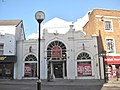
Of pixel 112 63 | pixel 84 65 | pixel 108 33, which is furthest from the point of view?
pixel 108 33

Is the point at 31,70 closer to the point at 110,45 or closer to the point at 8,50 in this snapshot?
the point at 8,50

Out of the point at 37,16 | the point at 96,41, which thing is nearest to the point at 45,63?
the point at 96,41

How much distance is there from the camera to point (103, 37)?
2973 cm

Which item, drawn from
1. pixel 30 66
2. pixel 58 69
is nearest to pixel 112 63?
pixel 58 69

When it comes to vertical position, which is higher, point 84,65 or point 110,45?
point 110,45

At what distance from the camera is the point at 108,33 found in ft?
98.7

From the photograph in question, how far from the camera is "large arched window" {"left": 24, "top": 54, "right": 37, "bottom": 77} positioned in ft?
95.2

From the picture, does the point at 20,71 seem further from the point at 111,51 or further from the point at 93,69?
the point at 111,51

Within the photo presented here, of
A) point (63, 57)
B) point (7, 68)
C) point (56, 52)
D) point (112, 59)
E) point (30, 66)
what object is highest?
point (56, 52)

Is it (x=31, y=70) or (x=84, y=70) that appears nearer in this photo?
(x=84, y=70)

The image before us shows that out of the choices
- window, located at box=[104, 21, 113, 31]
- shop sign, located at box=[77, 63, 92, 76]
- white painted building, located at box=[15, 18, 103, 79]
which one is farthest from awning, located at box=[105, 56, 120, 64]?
window, located at box=[104, 21, 113, 31]

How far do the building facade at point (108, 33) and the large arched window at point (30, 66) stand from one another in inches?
378

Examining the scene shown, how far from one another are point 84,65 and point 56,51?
173 inches

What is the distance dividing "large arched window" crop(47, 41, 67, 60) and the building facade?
527 cm
